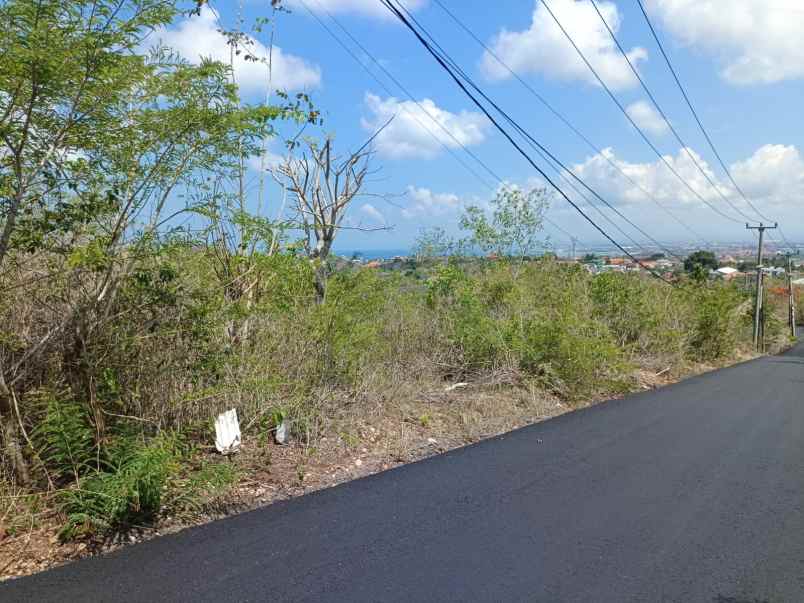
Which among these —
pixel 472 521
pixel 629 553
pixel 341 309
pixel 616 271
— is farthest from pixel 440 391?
pixel 616 271

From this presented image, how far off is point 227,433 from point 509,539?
2.83 metres

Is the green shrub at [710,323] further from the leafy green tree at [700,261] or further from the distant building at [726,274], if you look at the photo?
the distant building at [726,274]

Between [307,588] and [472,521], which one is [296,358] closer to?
[472,521]

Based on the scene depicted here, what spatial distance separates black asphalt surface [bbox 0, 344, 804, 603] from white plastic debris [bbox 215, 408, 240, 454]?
99cm

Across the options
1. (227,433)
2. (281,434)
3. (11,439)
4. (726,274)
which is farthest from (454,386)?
(726,274)

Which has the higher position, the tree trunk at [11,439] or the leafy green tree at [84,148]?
the leafy green tree at [84,148]

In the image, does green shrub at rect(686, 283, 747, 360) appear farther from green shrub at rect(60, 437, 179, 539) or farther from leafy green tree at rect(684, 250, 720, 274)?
green shrub at rect(60, 437, 179, 539)

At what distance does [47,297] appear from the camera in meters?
4.95

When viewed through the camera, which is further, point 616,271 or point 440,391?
point 616,271

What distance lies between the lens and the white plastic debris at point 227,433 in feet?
19.3

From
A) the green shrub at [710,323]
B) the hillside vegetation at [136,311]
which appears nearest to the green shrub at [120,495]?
the hillside vegetation at [136,311]

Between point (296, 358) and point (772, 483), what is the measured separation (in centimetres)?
497

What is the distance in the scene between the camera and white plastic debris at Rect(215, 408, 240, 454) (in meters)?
5.87

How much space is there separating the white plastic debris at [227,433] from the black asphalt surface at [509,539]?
3.23 feet
